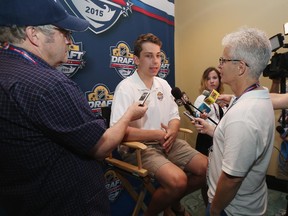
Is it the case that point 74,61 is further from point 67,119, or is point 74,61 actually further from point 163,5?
point 163,5

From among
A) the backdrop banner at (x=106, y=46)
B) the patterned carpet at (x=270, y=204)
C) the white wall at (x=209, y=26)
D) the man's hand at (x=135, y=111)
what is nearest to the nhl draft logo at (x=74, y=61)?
the backdrop banner at (x=106, y=46)

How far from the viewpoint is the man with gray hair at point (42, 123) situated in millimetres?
727

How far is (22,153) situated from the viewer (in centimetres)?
76

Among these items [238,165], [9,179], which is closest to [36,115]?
[9,179]

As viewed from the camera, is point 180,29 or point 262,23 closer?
point 262,23

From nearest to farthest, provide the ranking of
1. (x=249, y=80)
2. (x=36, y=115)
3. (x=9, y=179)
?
(x=36, y=115)
(x=9, y=179)
(x=249, y=80)

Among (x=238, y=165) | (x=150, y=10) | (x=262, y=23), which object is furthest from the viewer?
(x=262, y=23)

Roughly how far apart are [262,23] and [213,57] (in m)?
0.71

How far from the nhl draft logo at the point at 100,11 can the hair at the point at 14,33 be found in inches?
42.9

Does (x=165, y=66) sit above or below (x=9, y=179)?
above

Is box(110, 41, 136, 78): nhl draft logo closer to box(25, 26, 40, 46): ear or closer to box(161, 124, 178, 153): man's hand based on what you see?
box(161, 124, 178, 153): man's hand

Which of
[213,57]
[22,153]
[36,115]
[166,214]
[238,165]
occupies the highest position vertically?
[213,57]

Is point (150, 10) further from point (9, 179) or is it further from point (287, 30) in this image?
point (9, 179)

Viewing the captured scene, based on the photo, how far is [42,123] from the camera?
2.40ft
